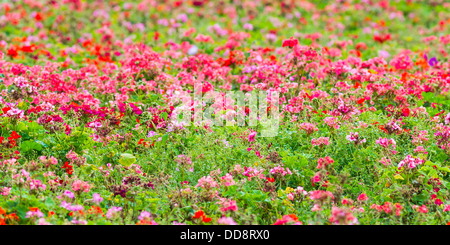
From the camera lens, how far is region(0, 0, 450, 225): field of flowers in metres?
4.55

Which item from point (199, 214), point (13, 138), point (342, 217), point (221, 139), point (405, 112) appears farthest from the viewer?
point (405, 112)

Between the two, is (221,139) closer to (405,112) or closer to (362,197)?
(362,197)

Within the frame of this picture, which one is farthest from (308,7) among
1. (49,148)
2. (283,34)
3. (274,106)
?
(49,148)

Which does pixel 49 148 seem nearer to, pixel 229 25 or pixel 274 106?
pixel 274 106

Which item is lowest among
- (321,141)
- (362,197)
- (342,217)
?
(342,217)

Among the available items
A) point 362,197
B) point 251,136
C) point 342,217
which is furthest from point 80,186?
point 362,197

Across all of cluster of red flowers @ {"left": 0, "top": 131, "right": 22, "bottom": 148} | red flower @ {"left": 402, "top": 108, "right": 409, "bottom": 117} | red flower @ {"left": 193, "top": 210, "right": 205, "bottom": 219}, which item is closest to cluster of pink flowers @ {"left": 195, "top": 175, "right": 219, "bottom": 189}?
red flower @ {"left": 193, "top": 210, "right": 205, "bottom": 219}

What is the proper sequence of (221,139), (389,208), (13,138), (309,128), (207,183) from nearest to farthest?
1. (389,208)
2. (207,183)
3. (13,138)
4. (309,128)
5. (221,139)

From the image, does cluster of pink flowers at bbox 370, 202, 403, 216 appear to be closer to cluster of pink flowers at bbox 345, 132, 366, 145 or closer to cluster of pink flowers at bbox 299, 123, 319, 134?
cluster of pink flowers at bbox 345, 132, 366, 145

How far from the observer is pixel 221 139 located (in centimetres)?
564

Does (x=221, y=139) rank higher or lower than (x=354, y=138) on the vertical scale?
higher

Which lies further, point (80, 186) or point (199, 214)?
point (80, 186)

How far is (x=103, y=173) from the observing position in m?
5.09

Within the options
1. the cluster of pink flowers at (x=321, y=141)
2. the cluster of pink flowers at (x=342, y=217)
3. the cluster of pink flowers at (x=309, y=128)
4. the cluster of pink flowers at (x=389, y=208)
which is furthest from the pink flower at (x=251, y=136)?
the cluster of pink flowers at (x=342, y=217)
